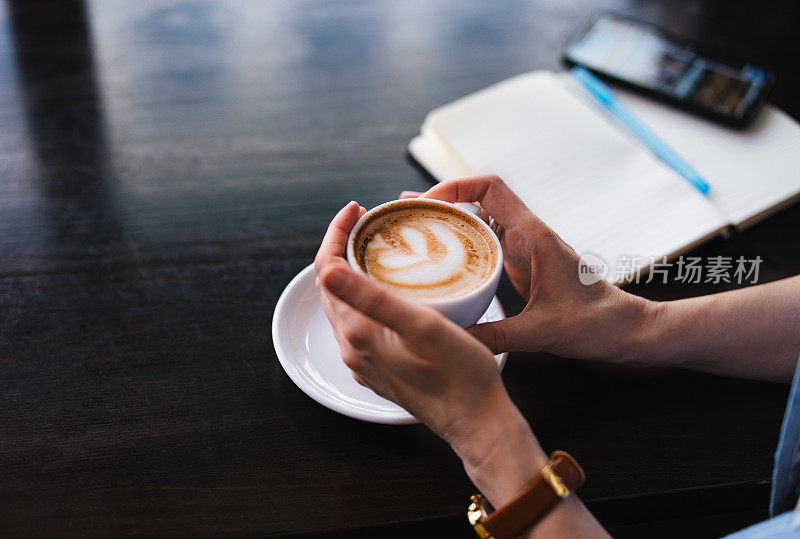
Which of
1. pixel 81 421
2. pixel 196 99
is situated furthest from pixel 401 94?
pixel 81 421

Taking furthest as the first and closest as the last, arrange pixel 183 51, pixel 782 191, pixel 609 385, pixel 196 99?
pixel 183 51 < pixel 196 99 < pixel 782 191 < pixel 609 385

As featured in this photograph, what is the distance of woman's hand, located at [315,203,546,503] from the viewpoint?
2.10 ft

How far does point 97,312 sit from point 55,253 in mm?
144

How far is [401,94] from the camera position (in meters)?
1.30

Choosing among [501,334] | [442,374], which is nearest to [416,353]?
[442,374]

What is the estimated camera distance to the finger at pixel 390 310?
63 centimetres

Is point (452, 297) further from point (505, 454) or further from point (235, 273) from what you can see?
point (235, 273)

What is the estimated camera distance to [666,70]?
1.29 meters

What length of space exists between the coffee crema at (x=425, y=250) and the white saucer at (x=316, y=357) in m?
0.12

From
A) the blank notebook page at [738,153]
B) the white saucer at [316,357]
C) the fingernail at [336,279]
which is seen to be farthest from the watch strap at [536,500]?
the blank notebook page at [738,153]

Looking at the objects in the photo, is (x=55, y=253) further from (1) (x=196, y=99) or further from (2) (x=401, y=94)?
(2) (x=401, y=94)

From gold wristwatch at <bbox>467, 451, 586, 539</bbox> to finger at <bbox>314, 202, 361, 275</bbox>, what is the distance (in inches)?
11.3

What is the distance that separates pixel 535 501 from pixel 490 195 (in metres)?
0.37

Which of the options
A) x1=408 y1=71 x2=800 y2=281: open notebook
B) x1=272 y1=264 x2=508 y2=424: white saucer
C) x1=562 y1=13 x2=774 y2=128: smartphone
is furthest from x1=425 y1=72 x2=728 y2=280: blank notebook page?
x1=272 y1=264 x2=508 y2=424: white saucer
